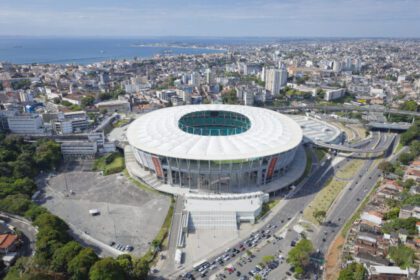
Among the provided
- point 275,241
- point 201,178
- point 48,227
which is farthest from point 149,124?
point 275,241

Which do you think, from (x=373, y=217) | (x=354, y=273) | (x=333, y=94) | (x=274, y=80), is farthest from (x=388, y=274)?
(x=274, y=80)

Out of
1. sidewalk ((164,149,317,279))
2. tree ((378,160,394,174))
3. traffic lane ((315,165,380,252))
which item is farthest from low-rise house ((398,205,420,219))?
tree ((378,160,394,174))

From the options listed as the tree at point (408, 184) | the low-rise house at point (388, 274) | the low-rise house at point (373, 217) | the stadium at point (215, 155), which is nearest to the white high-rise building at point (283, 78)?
the stadium at point (215, 155)

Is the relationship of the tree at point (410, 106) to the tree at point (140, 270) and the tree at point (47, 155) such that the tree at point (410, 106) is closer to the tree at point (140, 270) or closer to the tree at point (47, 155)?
the tree at point (140, 270)

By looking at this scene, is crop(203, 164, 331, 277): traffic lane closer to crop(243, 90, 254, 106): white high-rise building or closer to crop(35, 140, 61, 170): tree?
crop(35, 140, 61, 170): tree

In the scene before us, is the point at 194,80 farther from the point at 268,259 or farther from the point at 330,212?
the point at 268,259

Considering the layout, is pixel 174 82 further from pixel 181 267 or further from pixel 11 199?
pixel 181 267
